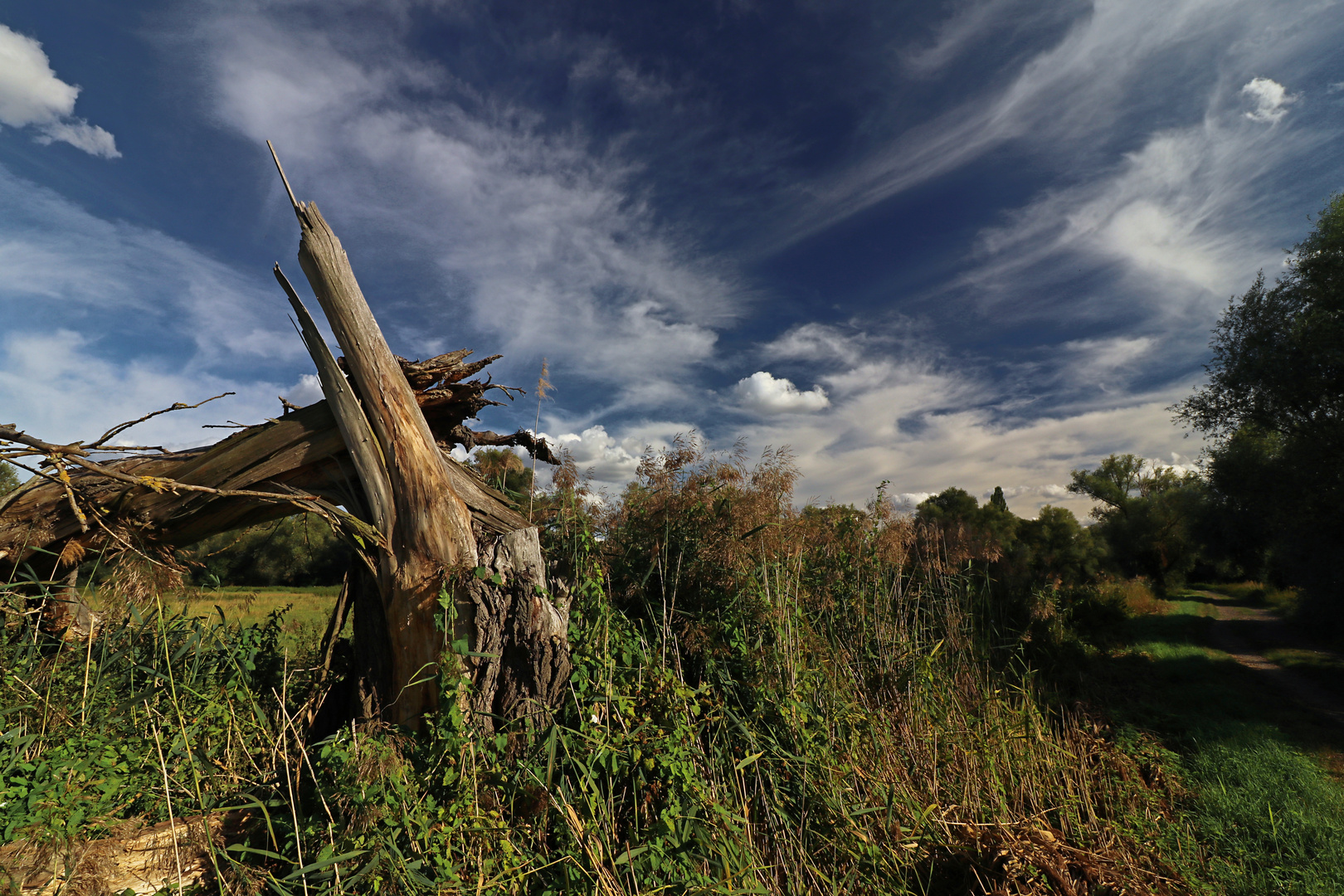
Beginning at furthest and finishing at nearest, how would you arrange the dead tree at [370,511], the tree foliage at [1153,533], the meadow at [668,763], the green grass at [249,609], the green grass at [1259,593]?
the tree foliage at [1153,533] → the green grass at [1259,593] → the green grass at [249,609] → the dead tree at [370,511] → the meadow at [668,763]

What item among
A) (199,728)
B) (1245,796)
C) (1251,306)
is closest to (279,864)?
(199,728)

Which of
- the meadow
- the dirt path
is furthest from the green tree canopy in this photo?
the meadow

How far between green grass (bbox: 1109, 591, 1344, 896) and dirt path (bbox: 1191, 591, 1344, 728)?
1.15 feet

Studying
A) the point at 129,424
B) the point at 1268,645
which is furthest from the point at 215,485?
the point at 1268,645

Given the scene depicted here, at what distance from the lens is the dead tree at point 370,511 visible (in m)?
3.57

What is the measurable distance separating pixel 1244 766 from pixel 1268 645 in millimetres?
8630

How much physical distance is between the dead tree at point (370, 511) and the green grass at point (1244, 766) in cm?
551

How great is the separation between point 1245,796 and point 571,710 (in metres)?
6.61

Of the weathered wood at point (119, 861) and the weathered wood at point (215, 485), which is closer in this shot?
the weathered wood at point (119, 861)

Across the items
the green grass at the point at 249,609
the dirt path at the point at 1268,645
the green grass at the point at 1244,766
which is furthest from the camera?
the dirt path at the point at 1268,645

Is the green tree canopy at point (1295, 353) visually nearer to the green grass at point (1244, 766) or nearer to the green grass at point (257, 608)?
the green grass at point (1244, 766)

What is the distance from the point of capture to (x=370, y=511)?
396 centimetres

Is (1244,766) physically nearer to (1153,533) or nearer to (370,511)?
(370,511)

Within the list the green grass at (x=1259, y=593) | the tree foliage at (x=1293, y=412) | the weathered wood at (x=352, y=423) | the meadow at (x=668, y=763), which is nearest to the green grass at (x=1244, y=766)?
the meadow at (x=668, y=763)
